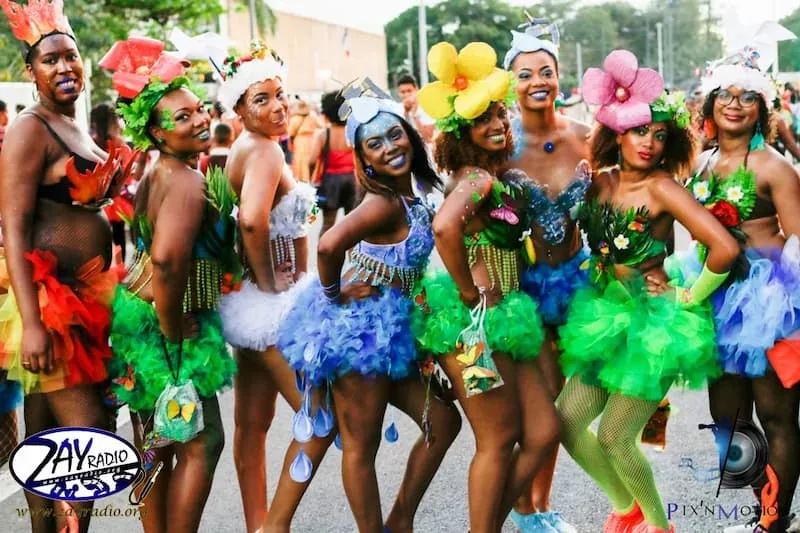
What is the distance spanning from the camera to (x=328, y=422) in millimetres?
4145

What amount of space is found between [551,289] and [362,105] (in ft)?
3.99

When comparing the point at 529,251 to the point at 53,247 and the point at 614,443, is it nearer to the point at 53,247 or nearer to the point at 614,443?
the point at 614,443

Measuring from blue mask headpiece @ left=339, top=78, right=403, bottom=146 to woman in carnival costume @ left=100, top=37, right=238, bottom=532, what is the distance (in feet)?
1.98

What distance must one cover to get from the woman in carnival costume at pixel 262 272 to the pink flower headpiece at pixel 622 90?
4.92 ft

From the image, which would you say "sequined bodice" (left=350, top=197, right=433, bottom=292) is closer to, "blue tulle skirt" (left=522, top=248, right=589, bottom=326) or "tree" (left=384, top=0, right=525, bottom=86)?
"blue tulle skirt" (left=522, top=248, right=589, bottom=326)

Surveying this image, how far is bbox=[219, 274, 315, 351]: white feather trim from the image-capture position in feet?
13.8

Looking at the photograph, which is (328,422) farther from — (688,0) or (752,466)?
(688,0)

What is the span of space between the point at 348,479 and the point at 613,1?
306ft

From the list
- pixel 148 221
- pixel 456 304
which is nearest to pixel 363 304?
pixel 456 304

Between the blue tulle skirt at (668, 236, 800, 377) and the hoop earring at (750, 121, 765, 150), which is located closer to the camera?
the blue tulle skirt at (668, 236, 800, 377)

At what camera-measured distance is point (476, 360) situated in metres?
3.78

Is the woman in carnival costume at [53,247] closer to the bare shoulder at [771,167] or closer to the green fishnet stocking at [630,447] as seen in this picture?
the green fishnet stocking at [630,447]

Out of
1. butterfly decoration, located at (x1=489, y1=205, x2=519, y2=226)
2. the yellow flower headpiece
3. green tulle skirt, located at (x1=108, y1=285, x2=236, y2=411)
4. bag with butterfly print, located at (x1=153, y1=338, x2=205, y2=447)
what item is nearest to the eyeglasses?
the yellow flower headpiece

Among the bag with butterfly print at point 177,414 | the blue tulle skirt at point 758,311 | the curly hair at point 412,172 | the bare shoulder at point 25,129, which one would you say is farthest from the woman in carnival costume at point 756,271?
the bare shoulder at point 25,129
